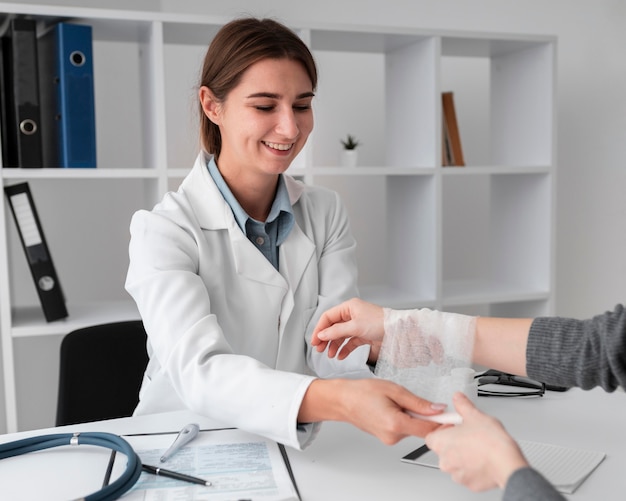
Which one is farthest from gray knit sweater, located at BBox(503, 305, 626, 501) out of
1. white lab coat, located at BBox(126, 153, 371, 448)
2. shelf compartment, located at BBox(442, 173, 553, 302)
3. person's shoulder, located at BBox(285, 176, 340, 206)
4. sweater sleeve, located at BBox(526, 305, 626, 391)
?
shelf compartment, located at BBox(442, 173, 553, 302)

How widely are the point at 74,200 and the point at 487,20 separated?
192 centimetres

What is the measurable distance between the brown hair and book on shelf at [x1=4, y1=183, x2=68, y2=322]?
2.69 feet

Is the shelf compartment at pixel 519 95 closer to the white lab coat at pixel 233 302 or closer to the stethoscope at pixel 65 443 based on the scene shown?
the white lab coat at pixel 233 302

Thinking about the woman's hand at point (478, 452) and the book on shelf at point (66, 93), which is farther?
the book on shelf at point (66, 93)

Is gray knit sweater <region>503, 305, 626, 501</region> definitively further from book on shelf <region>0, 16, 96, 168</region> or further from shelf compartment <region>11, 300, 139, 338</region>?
book on shelf <region>0, 16, 96, 168</region>

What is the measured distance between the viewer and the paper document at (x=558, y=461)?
3.25 ft

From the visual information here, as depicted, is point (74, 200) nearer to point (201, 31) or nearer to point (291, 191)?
point (201, 31)

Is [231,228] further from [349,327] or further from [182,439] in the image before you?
[182,439]

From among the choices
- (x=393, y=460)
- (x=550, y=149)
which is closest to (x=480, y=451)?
(x=393, y=460)

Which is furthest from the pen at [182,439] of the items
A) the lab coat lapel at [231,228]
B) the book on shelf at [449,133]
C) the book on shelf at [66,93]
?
the book on shelf at [449,133]

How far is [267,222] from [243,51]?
15.4 inches

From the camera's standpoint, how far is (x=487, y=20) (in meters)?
3.13

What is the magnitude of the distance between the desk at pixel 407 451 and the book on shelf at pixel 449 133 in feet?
4.68

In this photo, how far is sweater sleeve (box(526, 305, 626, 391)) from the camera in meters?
0.99
